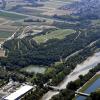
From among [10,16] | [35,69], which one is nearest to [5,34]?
[10,16]

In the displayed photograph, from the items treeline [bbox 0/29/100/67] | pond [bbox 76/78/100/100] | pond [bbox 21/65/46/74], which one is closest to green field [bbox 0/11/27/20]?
treeline [bbox 0/29/100/67]

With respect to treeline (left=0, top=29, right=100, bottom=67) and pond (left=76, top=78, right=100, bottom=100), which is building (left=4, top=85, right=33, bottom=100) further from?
treeline (left=0, top=29, right=100, bottom=67)

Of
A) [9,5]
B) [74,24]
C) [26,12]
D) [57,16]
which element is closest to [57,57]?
[74,24]

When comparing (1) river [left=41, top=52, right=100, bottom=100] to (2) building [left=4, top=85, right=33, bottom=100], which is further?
(1) river [left=41, top=52, right=100, bottom=100]

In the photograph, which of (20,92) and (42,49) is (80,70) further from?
(42,49)

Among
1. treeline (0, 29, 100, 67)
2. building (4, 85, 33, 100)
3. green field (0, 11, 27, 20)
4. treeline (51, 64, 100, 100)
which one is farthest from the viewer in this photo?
green field (0, 11, 27, 20)

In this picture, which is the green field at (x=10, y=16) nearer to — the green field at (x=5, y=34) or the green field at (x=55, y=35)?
the green field at (x=5, y=34)

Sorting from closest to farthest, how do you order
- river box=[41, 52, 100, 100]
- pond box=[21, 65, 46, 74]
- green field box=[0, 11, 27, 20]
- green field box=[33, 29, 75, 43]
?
river box=[41, 52, 100, 100] < pond box=[21, 65, 46, 74] < green field box=[33, 29, 75, 43] < green field box=[0, 11, 27, 20]
